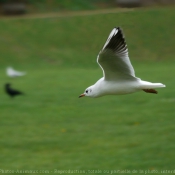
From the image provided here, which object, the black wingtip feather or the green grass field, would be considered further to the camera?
the green grass field

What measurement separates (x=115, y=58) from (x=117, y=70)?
0.23 metres

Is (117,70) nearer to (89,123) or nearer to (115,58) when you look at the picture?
(115,58)

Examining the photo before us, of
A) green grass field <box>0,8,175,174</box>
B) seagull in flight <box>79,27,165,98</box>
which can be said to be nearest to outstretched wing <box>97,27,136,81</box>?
seagull in flight <box>79,27,165,98</box>

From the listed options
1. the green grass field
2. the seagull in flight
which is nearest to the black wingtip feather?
the seagull in flight

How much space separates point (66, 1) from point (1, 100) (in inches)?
757

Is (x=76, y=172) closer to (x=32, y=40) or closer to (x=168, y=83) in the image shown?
(x=168, y=83)

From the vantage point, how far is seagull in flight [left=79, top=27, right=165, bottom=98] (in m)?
6.20

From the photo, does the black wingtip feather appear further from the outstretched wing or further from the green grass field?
the green grass field

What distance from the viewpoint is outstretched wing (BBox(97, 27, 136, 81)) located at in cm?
618

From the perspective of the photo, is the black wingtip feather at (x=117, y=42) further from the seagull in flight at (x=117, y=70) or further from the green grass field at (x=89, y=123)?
the green grass field at (x=89, y=123)

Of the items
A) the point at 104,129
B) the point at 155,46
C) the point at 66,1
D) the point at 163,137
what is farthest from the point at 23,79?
the point at 66,1

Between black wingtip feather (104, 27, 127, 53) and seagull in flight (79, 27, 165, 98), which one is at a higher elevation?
black wingtip feather (104, 27, 127, 53)

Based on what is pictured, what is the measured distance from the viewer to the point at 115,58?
6336mm

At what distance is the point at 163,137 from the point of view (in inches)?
328
